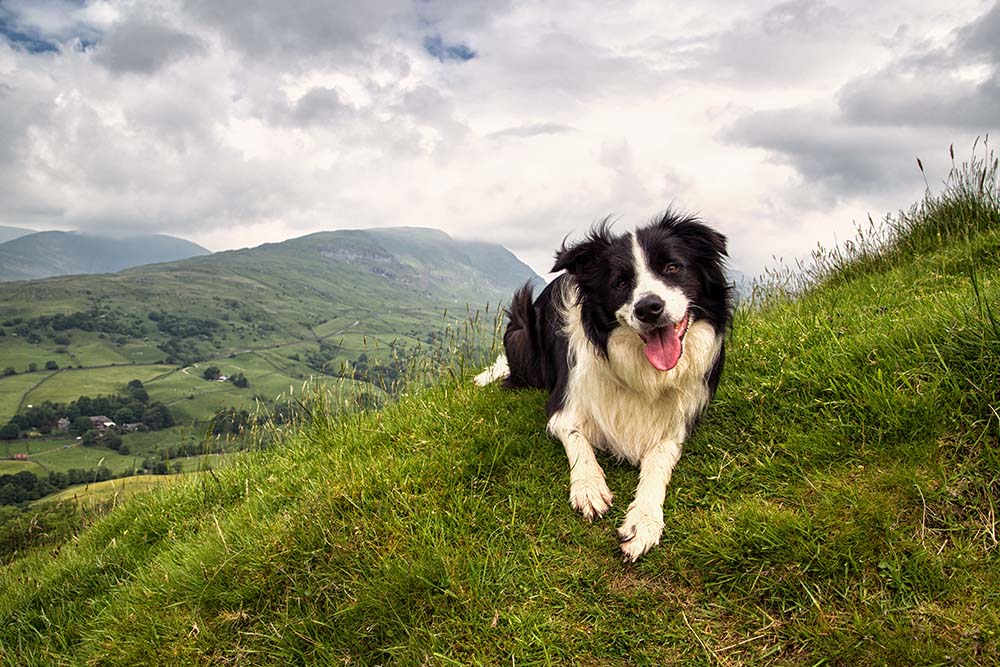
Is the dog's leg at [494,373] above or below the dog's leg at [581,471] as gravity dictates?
above

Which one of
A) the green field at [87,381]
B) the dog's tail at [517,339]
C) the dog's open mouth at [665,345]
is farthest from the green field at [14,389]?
the dog's open mouth at [665,345]

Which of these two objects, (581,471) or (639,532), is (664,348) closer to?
(581,471)

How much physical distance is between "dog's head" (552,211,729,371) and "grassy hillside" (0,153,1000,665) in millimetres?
872

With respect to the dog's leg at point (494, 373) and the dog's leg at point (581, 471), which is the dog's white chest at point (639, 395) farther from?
the dog's leg at point (494, 373)

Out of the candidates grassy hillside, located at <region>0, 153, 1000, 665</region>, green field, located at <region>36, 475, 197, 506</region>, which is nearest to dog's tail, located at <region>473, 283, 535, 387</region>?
grassy hillside, located at <region>0, 153, 1000, 665</region>

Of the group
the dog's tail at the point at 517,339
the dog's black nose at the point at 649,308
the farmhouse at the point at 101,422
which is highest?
the dog's black nose at the point at 649,308

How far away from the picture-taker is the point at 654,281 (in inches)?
164

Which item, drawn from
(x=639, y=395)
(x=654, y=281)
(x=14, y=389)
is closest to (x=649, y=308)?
(x=654, y=281)

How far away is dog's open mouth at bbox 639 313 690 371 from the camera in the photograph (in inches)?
165

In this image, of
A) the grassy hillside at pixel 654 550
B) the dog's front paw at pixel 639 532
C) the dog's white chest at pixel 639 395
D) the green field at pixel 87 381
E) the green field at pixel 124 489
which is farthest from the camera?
the green field at pixel 87 381

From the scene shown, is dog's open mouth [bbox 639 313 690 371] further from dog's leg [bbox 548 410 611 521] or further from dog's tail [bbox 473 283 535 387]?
dog's tail [bbox 473 283 535 387]

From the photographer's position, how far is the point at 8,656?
4559mm

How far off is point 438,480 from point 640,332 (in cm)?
182

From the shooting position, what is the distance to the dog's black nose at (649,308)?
3953 millimetres
